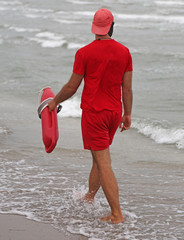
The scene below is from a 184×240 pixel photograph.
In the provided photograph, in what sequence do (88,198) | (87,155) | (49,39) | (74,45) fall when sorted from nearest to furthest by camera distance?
1. (88,198)
2. (87,155)
3. (74,45)
4. (49,39)

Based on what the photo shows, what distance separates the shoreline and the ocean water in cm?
10

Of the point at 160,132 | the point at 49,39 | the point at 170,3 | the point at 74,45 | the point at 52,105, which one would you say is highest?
the point at 52,105

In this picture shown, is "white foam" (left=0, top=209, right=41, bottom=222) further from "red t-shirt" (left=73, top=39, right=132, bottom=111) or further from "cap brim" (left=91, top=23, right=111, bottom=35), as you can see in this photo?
"cap brim" (left=91, top=23, right=111, bottom=35)

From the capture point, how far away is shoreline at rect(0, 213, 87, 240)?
4070 mm

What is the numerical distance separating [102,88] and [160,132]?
390cm

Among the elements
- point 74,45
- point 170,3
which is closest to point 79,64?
point 74,45

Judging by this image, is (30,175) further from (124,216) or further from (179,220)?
(179,220)

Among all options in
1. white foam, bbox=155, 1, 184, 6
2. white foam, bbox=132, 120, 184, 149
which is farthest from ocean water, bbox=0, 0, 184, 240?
white foam, bbox=155, 1, 184, 6

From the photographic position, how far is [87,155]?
6.61 meters

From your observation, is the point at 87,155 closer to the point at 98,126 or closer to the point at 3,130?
the point at 3,130

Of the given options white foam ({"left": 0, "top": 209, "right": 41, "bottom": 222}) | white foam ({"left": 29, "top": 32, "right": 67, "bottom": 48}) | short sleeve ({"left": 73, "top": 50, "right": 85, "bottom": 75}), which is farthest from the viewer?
white foam ({"left": 29, "top": 32, "right": 67, "bottom": 48})

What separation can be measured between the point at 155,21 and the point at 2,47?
39.7ft

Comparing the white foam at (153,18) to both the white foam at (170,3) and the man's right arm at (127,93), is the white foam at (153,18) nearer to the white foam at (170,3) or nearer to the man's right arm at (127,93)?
the white foam at (170,3)

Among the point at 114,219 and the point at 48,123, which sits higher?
the point at 48,123
